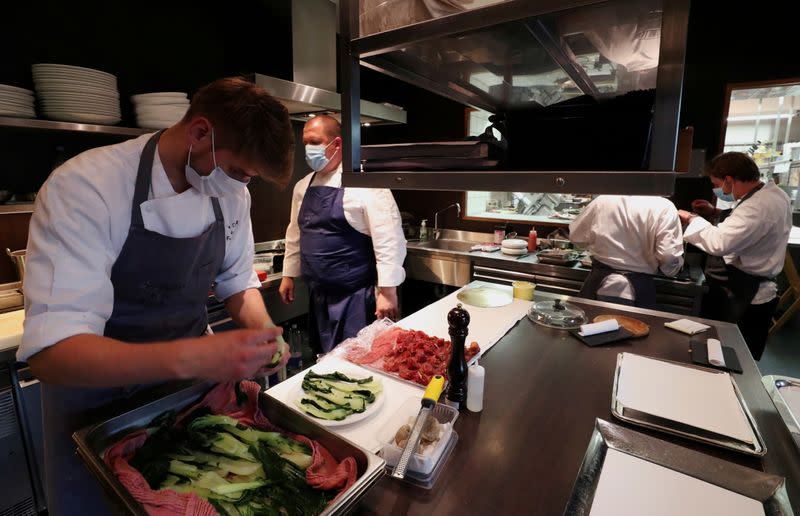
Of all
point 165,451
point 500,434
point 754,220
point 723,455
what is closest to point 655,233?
point 754,220

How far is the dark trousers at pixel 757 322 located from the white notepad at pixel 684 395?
2363 millimetres

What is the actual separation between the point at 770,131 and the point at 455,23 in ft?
15.4

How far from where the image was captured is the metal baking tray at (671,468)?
0.78 meters

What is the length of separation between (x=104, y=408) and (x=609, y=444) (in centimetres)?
136

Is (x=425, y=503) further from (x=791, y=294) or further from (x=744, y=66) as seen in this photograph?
(x=791, y=294)

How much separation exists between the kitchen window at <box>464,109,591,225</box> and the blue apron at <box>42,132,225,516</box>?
338cm

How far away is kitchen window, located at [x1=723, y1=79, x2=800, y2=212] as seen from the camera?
352 cm

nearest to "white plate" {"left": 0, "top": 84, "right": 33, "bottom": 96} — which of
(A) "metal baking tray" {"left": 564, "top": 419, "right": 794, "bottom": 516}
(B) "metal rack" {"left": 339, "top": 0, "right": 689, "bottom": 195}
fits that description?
(B) "metal rack" {"left": 339, "top": 0, "right": 689, "bottom": 195}

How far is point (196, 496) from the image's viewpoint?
733 mm

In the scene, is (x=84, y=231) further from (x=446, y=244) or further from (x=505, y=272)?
(x=446, y=244)

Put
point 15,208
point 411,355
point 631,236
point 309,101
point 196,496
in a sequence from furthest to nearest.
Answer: point 631,236
point 309,101
point 15,208
point 411,355
point 196,496

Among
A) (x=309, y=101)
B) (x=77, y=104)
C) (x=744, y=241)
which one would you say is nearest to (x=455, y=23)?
(x=309, y=101)

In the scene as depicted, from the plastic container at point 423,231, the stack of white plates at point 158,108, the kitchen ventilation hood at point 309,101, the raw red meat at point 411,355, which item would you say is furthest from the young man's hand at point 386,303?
the plastic container at point 423,231

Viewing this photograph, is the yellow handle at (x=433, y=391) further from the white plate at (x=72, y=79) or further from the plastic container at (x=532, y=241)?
the plastic container at (x=532, y=241)
